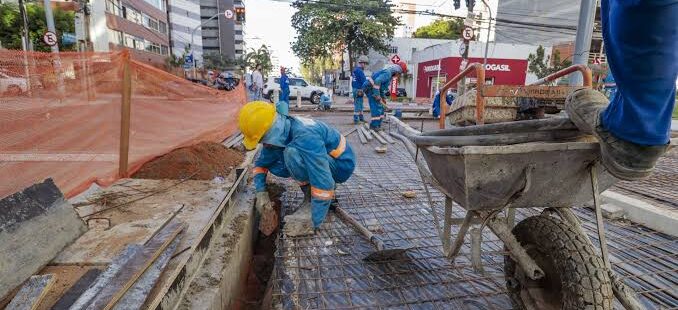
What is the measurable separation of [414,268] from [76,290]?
1948mm

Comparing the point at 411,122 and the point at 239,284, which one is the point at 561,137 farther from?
the point at 411,122

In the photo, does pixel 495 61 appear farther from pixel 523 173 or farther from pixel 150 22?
pixel 150 22

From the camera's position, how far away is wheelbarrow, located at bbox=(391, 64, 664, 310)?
4.50 ft

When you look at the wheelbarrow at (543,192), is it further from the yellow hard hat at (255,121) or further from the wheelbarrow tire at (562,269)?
the yellow hard hat at (255,121)

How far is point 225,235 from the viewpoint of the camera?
2.90m

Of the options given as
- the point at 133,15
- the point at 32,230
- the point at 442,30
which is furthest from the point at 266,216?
the point at 442,30

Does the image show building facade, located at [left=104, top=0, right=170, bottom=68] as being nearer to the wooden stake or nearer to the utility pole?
the wooden stake

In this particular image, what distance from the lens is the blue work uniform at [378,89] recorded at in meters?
8.59

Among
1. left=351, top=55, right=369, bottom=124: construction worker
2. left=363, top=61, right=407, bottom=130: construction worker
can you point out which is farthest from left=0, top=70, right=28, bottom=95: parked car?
left=351, top=55, right=369, bottom=124: construction worker

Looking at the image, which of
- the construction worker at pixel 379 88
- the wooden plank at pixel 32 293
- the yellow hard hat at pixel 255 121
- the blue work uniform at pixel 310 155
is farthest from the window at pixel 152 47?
the wooden plank at pixel 32 293

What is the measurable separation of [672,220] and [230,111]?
676 cm

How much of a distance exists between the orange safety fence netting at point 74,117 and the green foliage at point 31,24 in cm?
1649

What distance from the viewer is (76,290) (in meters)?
1.84

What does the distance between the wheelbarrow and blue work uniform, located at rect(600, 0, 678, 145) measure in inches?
10.1
